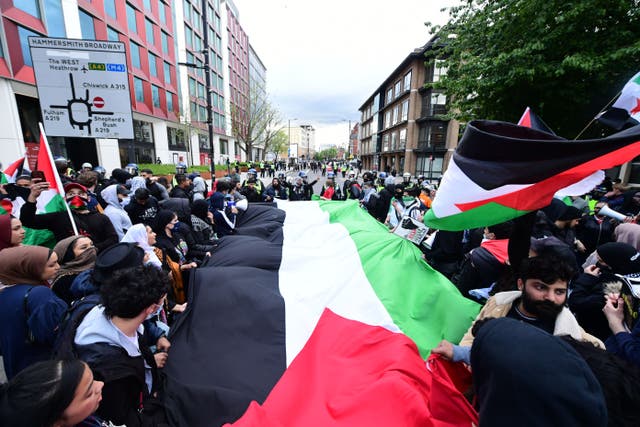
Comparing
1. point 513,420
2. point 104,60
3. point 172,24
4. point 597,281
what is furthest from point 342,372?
point 172,24

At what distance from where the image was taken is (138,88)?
70.2 ft

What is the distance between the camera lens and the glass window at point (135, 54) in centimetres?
2064

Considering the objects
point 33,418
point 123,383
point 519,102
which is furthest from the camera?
point 519,102

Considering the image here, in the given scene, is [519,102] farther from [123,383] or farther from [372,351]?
[123,383]

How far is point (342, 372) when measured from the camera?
1.74m

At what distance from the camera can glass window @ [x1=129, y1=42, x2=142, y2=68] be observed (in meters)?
20.6

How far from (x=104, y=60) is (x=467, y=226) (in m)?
6.79

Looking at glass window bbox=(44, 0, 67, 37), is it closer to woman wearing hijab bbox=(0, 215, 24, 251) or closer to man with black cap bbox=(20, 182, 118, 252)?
man with black cap bbox=(20, 182, 118, 252)

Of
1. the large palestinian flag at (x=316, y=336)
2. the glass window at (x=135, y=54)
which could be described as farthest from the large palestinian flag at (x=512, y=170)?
the glass window at (x=135, y=54)

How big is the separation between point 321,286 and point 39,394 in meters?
2.14

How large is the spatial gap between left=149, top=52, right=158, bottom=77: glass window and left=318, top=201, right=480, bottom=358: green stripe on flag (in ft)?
89.4

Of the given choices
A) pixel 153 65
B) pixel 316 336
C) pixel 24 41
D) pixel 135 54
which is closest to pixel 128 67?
pixel 24 41

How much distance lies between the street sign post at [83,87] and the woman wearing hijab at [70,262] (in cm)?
373

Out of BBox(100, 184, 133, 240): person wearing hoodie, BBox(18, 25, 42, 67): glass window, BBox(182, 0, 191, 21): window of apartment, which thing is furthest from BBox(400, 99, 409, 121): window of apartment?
BBox(100, 184, 133, 240): person wearing hoodie
